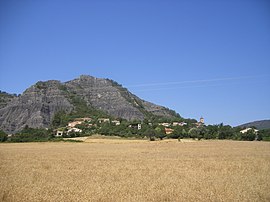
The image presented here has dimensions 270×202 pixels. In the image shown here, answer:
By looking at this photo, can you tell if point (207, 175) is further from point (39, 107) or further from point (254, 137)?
point (39, 107)

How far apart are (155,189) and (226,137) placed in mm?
105321

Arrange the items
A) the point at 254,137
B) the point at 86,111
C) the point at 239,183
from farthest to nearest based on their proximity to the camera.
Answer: the point at 86,111
the point at 254,137
the point at 239,183

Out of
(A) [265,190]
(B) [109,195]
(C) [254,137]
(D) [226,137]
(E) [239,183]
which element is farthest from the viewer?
(D) [226,137]

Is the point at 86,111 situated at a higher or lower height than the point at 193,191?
higher

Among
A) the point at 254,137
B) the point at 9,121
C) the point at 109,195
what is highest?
the point at 9,121

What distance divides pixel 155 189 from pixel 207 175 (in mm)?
5491

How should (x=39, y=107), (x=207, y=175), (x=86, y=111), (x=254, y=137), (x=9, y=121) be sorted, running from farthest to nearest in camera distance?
(x=86, y=111) < (x=39, y=107) < (x=9, y=121) < (x=254, y=137) < (x=207, y=175)

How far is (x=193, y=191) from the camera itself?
44.6ft

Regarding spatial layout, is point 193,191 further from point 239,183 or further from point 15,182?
point 15,182

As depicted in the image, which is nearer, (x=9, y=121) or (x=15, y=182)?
(x=15, y=182)

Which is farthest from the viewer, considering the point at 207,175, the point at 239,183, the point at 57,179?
the point at 207,175

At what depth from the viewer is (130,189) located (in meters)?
14.0

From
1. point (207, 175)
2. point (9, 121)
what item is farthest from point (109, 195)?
point (9, 121)

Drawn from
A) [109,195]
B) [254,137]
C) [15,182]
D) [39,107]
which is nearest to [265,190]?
[109,195]
